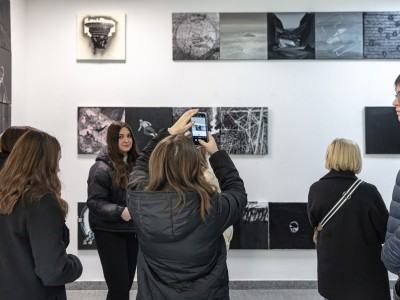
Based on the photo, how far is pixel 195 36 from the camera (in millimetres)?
4152

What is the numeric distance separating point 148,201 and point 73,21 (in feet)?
10.3

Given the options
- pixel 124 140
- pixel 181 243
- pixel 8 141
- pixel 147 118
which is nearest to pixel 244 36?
pixel 147 118

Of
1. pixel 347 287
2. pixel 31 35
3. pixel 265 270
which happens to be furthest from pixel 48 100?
pixel 347 287

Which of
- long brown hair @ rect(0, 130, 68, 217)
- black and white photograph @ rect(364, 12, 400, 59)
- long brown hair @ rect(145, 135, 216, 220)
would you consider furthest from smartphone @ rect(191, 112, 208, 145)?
black and white photograph @ rect(364, 12, 400, 59)

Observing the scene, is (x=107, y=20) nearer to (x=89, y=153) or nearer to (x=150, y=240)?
(x=89, y=153)

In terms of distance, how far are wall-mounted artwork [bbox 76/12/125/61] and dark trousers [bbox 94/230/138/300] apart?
1.95 metres

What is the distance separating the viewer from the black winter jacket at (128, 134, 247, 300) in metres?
1.61

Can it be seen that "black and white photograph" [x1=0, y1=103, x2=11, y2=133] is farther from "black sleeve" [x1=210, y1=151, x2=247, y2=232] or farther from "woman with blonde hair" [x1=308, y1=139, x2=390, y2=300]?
"woman with blonde hair" [x1=308, y1=139, x2=390, y2=300]

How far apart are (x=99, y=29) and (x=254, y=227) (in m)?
2.49

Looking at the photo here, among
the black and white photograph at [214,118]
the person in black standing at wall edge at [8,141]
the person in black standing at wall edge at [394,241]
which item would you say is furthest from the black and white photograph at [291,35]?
the person in black standing at wall edge at [8,141]

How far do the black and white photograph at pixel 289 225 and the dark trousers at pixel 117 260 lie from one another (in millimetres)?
1656

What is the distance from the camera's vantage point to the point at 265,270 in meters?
4.16

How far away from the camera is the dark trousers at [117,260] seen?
286 cm

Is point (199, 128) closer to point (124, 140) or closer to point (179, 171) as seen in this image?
point (179, 171)
